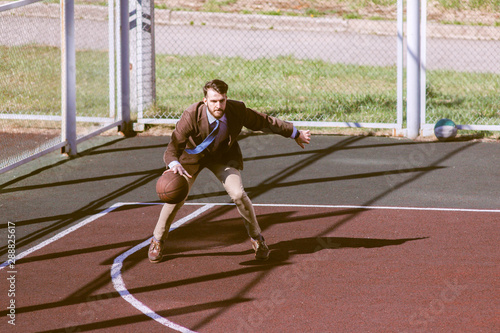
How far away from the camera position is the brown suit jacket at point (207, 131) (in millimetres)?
7887

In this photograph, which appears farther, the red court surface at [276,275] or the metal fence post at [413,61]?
the metal fence post at [413,61]

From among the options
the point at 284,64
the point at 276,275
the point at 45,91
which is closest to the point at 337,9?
the point at 284,64

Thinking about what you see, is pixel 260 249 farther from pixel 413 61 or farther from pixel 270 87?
pixel 270 87

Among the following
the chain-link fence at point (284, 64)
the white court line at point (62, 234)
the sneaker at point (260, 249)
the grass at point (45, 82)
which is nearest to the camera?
the sneaker at point (260, 249)

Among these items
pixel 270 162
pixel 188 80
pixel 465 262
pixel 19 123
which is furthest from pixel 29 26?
pixel 465 262

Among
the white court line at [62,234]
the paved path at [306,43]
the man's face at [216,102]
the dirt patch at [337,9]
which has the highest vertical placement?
the dirt patch at [337,9]

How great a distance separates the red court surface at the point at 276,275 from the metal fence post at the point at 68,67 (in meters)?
3.35

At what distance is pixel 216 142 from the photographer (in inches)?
316

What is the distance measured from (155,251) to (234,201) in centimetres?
101

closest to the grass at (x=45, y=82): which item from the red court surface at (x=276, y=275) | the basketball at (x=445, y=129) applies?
the red court surface at (x=276, y=275)

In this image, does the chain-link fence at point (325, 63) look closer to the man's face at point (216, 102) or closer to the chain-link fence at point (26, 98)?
the chain-link fence at point (26, 98)

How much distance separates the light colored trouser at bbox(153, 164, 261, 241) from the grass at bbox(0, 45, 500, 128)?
6.03m

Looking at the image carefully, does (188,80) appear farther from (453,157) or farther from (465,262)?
(465,262)

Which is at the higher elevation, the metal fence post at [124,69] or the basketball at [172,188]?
the metal fence post at [124,69]
